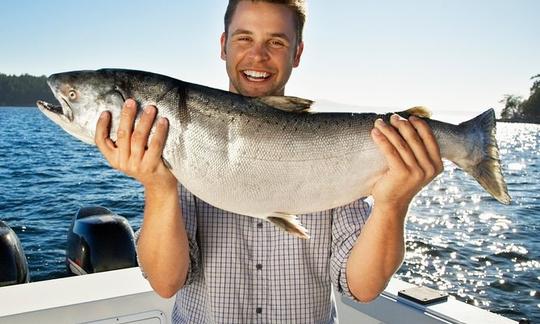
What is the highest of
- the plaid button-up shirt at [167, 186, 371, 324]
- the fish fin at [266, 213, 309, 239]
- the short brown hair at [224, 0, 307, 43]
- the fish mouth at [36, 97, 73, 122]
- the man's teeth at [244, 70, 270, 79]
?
the short brown hair at [224, 0, 307, 43]

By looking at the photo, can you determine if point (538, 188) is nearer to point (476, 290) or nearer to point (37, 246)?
point (476, 290)

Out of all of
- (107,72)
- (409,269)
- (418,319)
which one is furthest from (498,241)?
(107,72)

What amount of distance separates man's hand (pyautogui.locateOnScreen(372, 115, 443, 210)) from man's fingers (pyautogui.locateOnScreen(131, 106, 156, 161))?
1.17 meters

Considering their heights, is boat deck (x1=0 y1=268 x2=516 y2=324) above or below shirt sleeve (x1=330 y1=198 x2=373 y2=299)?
below

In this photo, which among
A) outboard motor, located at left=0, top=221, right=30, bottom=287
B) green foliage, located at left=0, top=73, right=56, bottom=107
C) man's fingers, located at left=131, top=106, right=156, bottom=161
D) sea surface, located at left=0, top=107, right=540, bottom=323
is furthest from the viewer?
green foliage, located at left=0, top=73, right=56, bottom=107

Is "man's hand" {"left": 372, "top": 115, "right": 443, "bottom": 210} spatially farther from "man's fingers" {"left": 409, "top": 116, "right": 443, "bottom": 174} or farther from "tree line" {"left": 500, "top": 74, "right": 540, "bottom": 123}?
"tree line" {"left": 500, "top": 74, "right": 540, "bottom": 123}

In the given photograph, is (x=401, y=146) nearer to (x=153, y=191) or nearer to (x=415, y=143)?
(x=415, y=143)

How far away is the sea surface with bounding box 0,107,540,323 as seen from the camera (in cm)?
1127

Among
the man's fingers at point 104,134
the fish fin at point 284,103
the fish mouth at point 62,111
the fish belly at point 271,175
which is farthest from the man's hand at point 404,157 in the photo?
the fish mouth at point 62,111

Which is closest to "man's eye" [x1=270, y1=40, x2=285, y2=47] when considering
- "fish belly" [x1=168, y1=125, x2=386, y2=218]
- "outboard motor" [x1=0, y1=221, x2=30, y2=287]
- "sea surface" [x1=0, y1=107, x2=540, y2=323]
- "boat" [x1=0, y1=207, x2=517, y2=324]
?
"fish belly" [x1=168, y1=125, x2=386, y2=218]

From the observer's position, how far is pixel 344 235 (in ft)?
10.3

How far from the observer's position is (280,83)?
329 cm

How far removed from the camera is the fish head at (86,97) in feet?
8.95

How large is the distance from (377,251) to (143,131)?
1398mm
